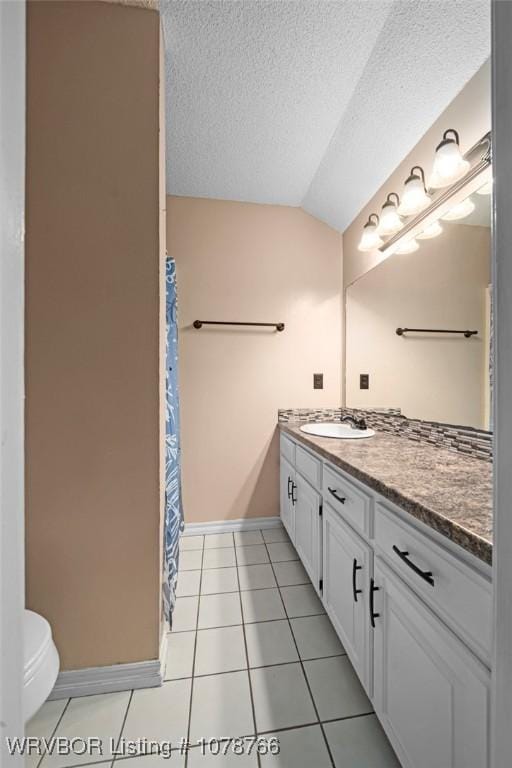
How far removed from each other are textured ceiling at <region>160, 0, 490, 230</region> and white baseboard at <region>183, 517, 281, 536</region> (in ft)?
7.58

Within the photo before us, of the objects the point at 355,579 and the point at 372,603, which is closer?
the point at 372,603

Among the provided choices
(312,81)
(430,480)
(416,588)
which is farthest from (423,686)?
(312,81)

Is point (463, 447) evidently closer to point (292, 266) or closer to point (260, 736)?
point (260, 736)

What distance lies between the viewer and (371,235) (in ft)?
6.04

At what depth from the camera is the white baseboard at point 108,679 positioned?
108 centimetres

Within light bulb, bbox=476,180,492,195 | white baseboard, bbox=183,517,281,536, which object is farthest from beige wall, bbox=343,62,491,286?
white baseboard, bbox=183,517,281,536

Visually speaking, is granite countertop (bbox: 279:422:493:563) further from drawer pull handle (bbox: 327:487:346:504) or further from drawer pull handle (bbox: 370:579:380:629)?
drawer pull handle (bbox: 370:579:380:629)

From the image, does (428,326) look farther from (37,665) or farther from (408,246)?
(37,665)

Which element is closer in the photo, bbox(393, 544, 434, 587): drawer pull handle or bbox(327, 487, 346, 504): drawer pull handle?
bbox(393, 544, 434, 587): drawer pull handle

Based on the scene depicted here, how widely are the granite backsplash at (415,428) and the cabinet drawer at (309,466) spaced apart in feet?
1.75

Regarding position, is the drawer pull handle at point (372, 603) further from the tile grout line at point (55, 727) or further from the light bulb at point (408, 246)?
the light bulb at point (408, 246)

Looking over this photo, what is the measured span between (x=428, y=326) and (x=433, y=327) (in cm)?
3

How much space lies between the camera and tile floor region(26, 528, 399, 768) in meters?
0.91

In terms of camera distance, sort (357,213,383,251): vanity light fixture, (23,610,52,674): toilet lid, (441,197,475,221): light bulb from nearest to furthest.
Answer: (23,610,52,674): toilet lid, (441,197,475,221): light bulb, (357,213,383,251): vanity light fixture
